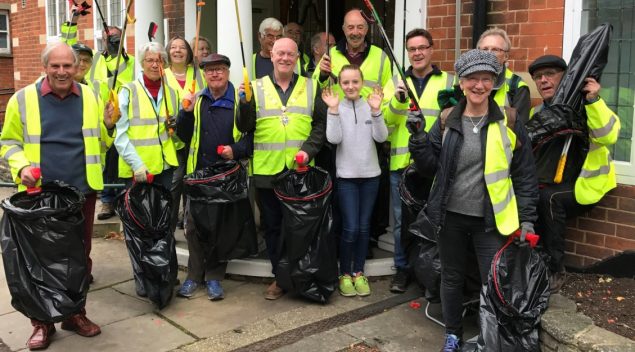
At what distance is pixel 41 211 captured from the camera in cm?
354

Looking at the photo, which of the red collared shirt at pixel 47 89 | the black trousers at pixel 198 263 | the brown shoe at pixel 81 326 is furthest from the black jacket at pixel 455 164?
the brown shoe at pixel 81 326

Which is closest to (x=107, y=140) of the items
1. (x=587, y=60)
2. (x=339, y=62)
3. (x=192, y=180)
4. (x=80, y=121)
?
(x=80, y=121)

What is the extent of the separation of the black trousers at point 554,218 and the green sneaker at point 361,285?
1.30m

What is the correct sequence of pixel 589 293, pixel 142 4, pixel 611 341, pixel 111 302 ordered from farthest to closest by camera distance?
pixel 142 4 < pixel 111 302 < pixel 589 293 < pixel 611 341

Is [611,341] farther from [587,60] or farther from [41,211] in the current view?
[41,211]

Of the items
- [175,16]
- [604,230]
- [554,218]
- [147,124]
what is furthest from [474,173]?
[175,16]

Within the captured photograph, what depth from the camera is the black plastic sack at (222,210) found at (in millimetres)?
4312

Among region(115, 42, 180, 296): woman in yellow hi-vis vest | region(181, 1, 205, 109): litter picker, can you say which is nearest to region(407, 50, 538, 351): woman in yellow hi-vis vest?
region(181, 1, 205, 109): litter picker

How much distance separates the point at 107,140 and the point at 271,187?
1.16 m

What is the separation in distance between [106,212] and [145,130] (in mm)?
2335

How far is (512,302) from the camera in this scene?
320 cm

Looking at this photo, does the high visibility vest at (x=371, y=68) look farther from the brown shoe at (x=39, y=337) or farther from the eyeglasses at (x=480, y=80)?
the brown shoe at (x=39, y=337)

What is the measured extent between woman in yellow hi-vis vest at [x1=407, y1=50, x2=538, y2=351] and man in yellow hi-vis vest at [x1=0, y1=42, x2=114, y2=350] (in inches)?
80.3

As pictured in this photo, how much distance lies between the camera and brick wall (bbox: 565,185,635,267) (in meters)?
4.00
